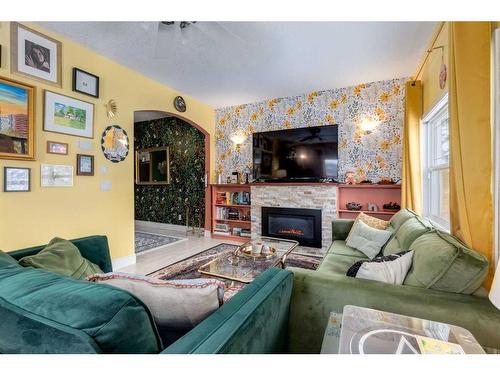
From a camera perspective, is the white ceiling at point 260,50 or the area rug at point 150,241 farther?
the area rug at point 150,241

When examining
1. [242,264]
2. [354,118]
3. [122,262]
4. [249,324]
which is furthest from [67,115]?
[354,118]

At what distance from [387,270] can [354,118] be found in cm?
315

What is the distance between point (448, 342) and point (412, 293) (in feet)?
0.89

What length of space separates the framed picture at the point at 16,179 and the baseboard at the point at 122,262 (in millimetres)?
1297

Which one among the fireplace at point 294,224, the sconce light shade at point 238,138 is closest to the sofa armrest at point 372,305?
the fireplace at point 294,224

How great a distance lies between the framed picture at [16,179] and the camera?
219 cm

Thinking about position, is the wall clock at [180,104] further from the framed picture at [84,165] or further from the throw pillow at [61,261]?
the throw pillow at [61,261]

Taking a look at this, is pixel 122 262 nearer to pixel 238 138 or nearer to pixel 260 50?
pixel 238 138

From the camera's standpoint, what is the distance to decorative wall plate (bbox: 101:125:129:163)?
9.92ft

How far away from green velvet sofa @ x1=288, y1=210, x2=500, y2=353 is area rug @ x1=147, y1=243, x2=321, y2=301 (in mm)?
1314

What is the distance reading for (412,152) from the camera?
301 cm

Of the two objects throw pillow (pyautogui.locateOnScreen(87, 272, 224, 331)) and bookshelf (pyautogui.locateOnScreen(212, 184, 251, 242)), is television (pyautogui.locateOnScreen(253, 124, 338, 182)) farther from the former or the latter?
throw pillow (pyautogui.locateOnScreen(87, 272, 224, 331))
